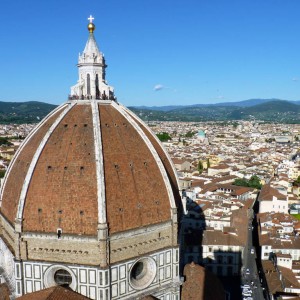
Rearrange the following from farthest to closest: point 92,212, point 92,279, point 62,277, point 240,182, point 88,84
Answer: point 240,182, point 88,84, point 62,277, point 92,279, point 92,212

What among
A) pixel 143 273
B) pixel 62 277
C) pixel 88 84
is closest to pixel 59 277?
pixel 62 277

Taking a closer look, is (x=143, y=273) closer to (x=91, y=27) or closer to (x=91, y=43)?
(x=91, y=43)

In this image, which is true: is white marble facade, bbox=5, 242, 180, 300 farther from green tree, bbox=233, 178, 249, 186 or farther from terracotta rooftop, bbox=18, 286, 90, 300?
green tree, bbox=233, 178, 249, 186

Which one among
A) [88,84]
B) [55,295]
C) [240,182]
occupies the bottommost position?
[240,182]

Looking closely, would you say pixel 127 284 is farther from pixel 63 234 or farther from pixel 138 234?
pixel 63 234

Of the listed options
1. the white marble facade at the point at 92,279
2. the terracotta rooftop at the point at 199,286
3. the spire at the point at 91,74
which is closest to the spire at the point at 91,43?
the spire at the point at 91,74

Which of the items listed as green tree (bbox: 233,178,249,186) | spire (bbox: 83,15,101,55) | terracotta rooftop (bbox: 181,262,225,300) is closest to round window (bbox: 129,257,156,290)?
terracotta rooftop (bbox: 181,262,225,300)

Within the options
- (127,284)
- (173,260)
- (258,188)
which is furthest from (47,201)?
(258,188)

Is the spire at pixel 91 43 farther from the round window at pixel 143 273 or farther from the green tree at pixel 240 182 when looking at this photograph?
the green tree at pixel 240 182
